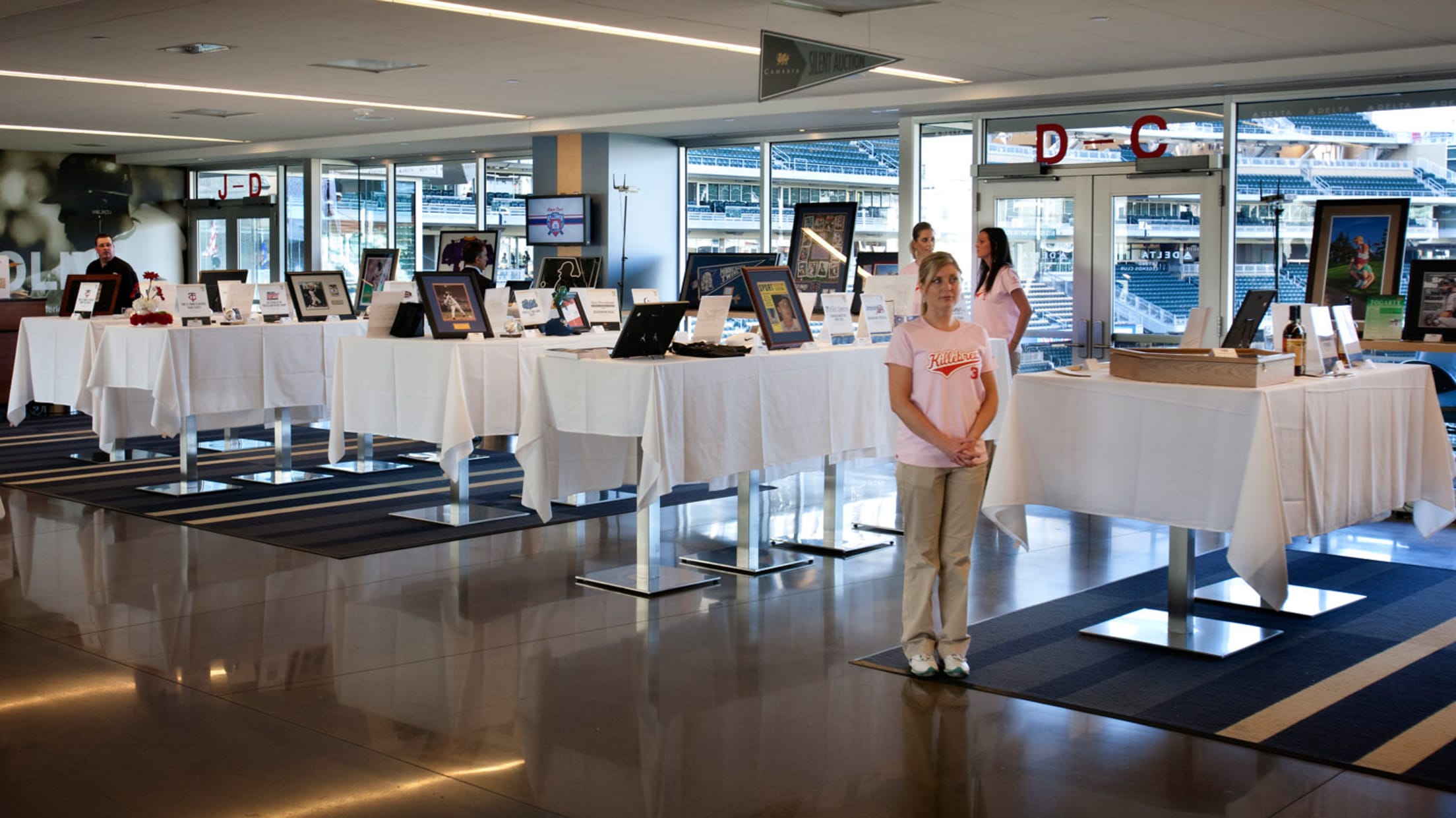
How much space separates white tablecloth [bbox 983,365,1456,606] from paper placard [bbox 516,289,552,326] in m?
3.81

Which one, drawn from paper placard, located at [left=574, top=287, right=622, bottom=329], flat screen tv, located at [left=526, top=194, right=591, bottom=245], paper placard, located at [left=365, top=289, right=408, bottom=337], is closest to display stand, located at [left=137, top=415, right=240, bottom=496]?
paper placard, located at [left=365, top=289, right=408, bottom=337]

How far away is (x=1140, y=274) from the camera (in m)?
11.8

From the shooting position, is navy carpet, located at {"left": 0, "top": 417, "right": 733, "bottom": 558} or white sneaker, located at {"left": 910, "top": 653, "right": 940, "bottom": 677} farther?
navy carpet, located at {"left": 0, "top": 417, "right": 733, "bottom": 558}

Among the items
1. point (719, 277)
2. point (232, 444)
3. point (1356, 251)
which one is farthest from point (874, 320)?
point (232, 444)

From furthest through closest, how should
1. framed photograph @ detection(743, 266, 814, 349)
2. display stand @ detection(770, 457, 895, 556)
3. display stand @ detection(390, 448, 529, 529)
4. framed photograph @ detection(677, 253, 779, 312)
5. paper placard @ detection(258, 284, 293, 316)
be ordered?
paper placard @ detection(258, 284, 293, 316), framed photograph @ detection(677, 253, 779, 312), display stand @ detection(390, 448, 529, 529), display stand @ detection(770, 457, 895, 556), framed photograph @ detection(743, 266, 814, 349)

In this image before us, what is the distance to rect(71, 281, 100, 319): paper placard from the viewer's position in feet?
31.9

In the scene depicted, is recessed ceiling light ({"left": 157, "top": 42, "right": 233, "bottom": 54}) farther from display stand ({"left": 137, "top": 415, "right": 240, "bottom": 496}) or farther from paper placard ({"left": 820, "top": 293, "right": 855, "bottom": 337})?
paper placard ({"left": 820, "top": 293, "right": 855, "bottom": 337})

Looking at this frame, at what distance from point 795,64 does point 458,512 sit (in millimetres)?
3058

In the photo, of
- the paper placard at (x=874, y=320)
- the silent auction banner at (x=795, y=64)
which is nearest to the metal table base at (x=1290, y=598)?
the paper placard at (x=874, y=320)

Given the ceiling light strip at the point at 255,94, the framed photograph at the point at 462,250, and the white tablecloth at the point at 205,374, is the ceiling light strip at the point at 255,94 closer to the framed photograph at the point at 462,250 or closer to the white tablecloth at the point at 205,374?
the framed photograph at the point at 462,250

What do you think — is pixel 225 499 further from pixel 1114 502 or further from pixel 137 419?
pixel 1114 502

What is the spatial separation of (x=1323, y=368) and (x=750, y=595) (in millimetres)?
2471

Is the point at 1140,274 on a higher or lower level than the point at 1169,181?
lower

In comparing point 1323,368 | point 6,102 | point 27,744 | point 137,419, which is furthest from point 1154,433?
point 6,102
